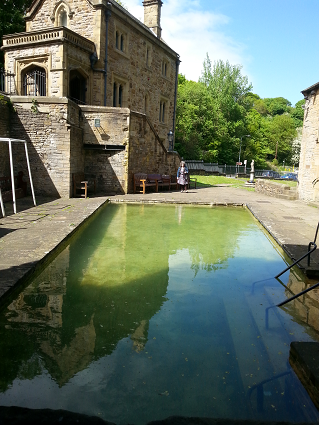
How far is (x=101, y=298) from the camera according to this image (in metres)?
4.87

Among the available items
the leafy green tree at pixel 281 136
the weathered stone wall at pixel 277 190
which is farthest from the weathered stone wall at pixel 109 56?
the leafy green tree at pixel 281 136

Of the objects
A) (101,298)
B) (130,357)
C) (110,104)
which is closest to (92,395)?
(130,357)

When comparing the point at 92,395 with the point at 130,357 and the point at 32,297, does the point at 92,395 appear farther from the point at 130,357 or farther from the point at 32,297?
the point at 32,297

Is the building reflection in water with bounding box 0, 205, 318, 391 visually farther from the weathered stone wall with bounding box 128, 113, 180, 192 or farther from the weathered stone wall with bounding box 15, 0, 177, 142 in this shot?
the weathered stone wall with bounding box 15, 0, 177, 142

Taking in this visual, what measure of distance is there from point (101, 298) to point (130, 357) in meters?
1.55

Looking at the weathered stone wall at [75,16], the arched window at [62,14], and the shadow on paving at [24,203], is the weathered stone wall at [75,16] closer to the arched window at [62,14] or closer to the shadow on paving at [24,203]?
the arched window at [62,14]

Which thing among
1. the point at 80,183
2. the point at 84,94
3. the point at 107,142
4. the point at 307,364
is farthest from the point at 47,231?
the point at 84,94

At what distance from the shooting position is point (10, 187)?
13.4 m

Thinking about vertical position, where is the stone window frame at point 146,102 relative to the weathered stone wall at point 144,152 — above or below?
above

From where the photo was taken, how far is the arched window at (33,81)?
773 inches

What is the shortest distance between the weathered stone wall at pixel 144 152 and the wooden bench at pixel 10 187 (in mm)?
5148

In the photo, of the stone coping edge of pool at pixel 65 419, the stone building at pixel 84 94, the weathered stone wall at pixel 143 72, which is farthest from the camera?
the weathered stone wall at pixel 143 72

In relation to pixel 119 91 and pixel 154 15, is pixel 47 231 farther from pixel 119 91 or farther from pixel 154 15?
pixel 154 15

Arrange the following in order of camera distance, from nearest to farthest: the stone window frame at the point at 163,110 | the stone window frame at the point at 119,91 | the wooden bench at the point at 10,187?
1. the wooden bench at the point at 10,187
2. the stone window frame at the point at 119,91
3. the stone window frame at the point at 163,110
